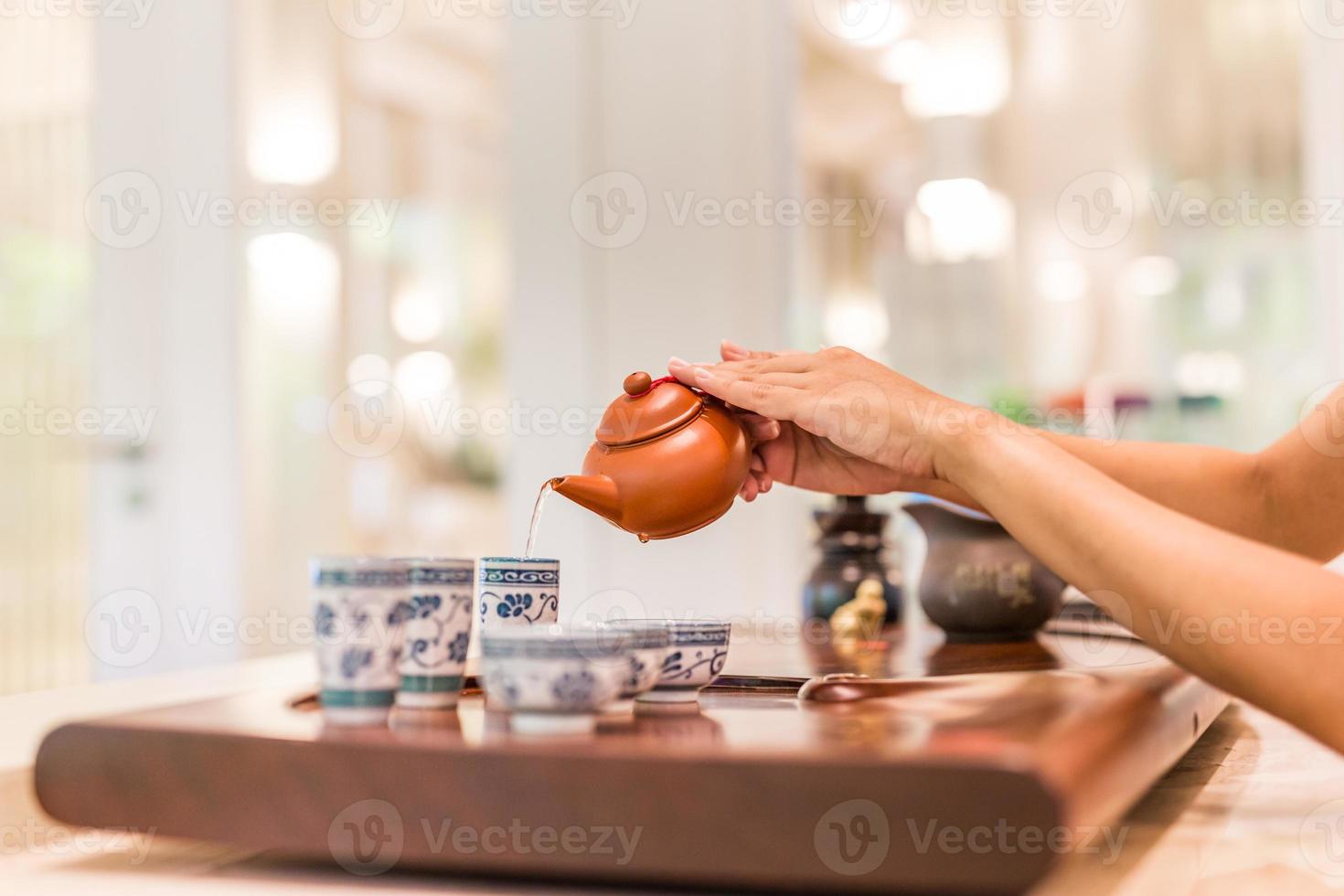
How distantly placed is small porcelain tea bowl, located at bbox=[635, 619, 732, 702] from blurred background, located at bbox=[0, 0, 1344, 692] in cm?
132

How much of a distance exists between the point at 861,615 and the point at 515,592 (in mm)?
775

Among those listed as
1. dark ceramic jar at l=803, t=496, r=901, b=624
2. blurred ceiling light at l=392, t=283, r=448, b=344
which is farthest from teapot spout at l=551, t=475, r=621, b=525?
blurred ceiling light at l=392, t=283, r=448, b=344

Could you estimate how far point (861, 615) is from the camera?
1.61m

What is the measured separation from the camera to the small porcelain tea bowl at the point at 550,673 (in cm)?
70

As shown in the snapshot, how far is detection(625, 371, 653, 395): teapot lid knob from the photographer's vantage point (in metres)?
1.06

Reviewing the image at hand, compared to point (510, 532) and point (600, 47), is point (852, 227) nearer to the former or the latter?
point (600, 47)

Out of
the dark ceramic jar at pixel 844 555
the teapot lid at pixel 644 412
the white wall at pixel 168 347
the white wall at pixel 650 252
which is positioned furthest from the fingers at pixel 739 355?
the white wall at pixel 168 347

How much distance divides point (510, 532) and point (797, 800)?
255cm

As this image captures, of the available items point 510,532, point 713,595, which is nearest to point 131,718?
point 713,595

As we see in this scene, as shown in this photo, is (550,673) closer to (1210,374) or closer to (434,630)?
(434,630)

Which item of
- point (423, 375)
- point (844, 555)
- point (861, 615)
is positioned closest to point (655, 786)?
point (861, 615)

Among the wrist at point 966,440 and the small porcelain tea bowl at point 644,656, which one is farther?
the wrist at point 966,440

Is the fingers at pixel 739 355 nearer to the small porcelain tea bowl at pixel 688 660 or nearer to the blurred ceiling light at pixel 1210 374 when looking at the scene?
the small porcelain tea bowl at pixel 688 660

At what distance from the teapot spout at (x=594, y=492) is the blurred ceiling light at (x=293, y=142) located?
8.99ft
